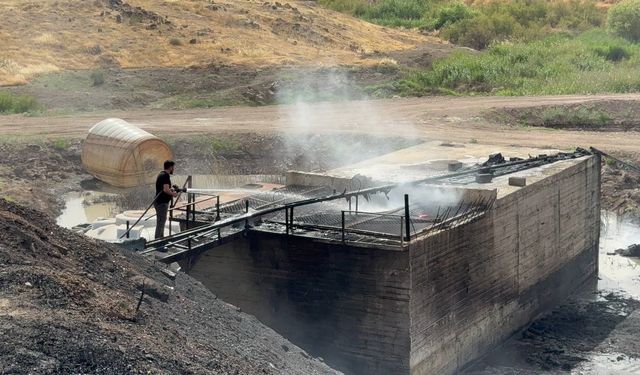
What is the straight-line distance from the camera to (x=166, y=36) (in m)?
54.5

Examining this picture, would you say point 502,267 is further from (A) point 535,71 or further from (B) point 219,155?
(A) point 535,71

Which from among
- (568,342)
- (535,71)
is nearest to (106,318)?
(568,342)

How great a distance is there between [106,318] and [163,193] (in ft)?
18.7

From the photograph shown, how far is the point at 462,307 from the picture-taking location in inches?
765

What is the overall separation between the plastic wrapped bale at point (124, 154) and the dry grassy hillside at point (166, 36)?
13926 mm

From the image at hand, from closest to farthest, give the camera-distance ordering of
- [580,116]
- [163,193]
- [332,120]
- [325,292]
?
[163,193] → [325,292] → [332,120] → [580,116]

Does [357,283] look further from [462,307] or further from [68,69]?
[68,69]

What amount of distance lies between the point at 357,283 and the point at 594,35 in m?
48.1

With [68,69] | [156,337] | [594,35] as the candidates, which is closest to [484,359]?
[156,337]

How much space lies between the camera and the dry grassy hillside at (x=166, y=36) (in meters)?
50.9

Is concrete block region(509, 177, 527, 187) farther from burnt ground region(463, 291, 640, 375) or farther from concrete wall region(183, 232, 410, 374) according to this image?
concrete wall region(183, 232, 410, 374)

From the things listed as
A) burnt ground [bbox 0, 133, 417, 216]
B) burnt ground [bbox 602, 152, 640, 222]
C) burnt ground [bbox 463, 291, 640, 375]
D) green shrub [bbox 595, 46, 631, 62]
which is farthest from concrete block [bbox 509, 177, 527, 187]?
green shrub [bbox 595, 46, 631, 62]

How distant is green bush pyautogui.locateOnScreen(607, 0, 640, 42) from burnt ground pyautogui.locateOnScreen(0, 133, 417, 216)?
92.0 feet

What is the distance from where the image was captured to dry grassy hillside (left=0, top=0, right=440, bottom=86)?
2003 inches
